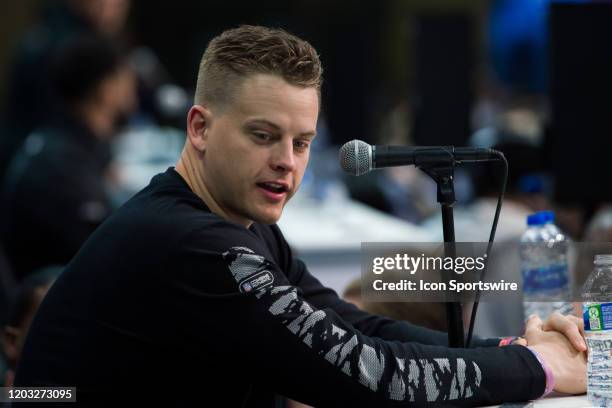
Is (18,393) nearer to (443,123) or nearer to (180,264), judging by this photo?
(180,264)

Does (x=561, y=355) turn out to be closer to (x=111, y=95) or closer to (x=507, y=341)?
(x=507, y=341)

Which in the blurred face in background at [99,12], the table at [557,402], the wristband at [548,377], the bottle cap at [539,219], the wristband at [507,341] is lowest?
the table at [557,402]

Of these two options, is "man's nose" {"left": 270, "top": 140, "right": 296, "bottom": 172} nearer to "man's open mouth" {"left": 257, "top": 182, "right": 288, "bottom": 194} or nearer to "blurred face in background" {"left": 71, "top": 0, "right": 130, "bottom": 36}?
"man's open mouth" {"left": 257, "top": 182, "right": 288, "bottom": 194}

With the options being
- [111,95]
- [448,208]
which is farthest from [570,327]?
[111,95]

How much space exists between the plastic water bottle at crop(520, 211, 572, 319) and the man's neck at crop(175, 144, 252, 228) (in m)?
0.76

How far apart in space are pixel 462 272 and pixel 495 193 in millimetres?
2818

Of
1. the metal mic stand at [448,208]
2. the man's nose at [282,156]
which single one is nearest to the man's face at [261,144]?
the man's nose at [282,156]

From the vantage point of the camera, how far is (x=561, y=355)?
6.30 ft

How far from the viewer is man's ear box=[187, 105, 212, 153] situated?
6.29ft

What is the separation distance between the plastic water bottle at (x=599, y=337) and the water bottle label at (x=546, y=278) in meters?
0.43

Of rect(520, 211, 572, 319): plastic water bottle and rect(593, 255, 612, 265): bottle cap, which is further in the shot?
rect(520, 211, 572, 319): plastic water bottle

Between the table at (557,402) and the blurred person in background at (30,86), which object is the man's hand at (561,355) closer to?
the table at (557,402)

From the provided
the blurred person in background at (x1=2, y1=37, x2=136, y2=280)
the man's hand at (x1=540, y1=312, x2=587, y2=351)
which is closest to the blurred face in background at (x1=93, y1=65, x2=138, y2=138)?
the blurred person in background at (x1=2, y1=37, x2=136, y2=280)

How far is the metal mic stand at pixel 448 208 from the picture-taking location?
76.4 inches
